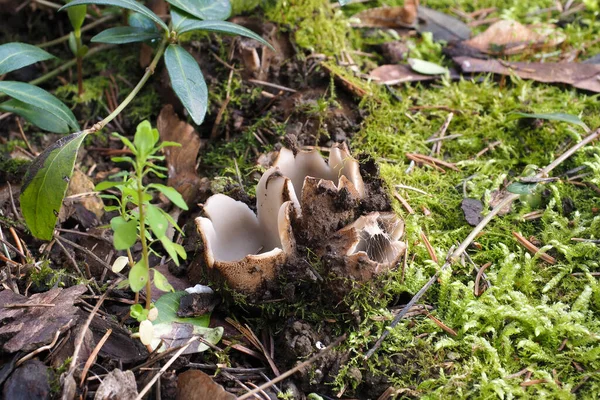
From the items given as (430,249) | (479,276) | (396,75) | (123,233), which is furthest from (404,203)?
(123,233)

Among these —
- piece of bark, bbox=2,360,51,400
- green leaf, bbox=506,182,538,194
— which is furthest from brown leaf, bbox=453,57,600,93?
piece of bark, bbox=2,360,51,400

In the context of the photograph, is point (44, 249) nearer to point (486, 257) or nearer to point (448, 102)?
point (486, 257)

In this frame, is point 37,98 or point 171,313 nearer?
point 171,313

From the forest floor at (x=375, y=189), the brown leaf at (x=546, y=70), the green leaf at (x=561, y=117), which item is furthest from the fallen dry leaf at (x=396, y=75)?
the green leaf at (x=561, y=117)

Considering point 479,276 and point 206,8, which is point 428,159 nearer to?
point 479,276

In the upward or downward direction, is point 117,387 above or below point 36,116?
below

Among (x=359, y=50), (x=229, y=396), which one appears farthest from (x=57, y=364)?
(x=359, y=50)

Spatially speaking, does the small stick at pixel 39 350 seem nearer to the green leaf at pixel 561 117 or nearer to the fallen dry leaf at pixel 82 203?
the fallen dry leaf at pixel 82 203
